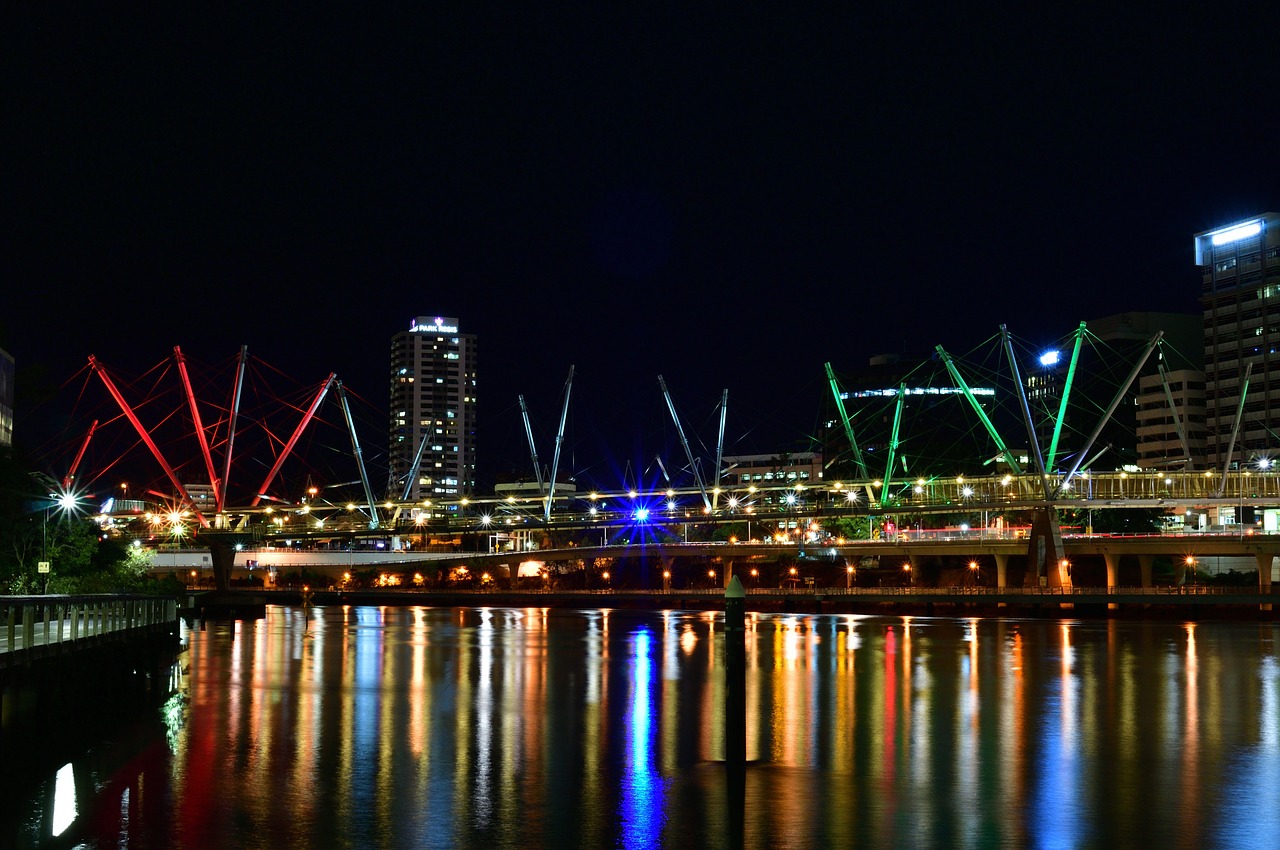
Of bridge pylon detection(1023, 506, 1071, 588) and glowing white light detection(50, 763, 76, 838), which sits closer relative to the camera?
glowing white light detection(50, 763, 76, 838)

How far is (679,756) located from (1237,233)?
6839 inches

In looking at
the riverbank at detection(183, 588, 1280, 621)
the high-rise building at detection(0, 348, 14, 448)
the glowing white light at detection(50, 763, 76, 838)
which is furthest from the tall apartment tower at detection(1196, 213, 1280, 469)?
the glowing white light at detection(50, 763, 76, 838)

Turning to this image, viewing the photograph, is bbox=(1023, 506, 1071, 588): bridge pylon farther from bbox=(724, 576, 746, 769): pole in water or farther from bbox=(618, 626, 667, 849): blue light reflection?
bbox=(724, 576, 746, 769): pole in water

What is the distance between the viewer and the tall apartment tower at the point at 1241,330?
569 feet

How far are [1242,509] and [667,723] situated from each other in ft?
373

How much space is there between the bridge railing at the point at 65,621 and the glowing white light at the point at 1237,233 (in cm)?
16575

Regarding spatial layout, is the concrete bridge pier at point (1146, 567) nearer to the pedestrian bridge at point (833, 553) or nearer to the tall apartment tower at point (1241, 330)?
the pedestrian bridge at point (833, 553)

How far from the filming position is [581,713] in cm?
3959

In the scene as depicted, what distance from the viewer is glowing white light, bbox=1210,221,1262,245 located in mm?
180375

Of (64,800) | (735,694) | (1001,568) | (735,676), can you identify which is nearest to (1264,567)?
(1001,568)

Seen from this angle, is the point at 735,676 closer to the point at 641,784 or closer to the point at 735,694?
the point at 735,694

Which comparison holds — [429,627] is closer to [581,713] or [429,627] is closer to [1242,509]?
[581,713]

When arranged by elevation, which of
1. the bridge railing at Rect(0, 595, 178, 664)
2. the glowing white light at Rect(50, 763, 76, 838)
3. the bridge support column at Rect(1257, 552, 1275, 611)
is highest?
the bridge railing at Rect(0, 595, 178, 664)

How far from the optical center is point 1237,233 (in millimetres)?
182625
